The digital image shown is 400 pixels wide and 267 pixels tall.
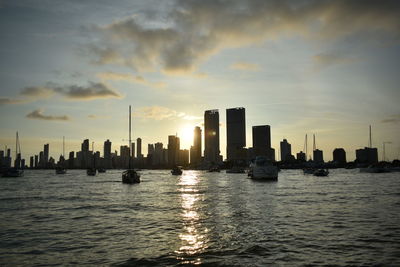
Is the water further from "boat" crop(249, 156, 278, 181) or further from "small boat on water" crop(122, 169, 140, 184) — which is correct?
"boat" crop(249, 156, 278, 181)

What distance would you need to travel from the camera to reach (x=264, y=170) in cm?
10175

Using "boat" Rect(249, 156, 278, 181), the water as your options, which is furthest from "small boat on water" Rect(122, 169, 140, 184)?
the water

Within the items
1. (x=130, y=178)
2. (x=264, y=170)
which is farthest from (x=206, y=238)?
(x=264, y=170)

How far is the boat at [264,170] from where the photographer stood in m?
102

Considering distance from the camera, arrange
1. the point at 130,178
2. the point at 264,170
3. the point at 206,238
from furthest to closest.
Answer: the point at 264,170 → the point at 130,178 → the point at 206,238

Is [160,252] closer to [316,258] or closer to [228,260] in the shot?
[228,260]

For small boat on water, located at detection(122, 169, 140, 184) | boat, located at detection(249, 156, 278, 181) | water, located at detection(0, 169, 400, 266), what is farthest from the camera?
boat, located at detection(249, 156, 278, 181)

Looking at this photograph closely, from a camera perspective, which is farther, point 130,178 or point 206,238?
point 130,178

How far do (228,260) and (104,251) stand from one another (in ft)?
23.9

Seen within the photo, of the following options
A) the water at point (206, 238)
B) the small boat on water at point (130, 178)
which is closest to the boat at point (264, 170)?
the small boat on water at point (130, 178)

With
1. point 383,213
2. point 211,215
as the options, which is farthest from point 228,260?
point 383,213

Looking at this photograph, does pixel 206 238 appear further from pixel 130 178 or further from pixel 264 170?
pixel 264 170

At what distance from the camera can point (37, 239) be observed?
22406 millimetres

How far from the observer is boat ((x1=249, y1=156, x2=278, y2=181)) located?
102 meters
